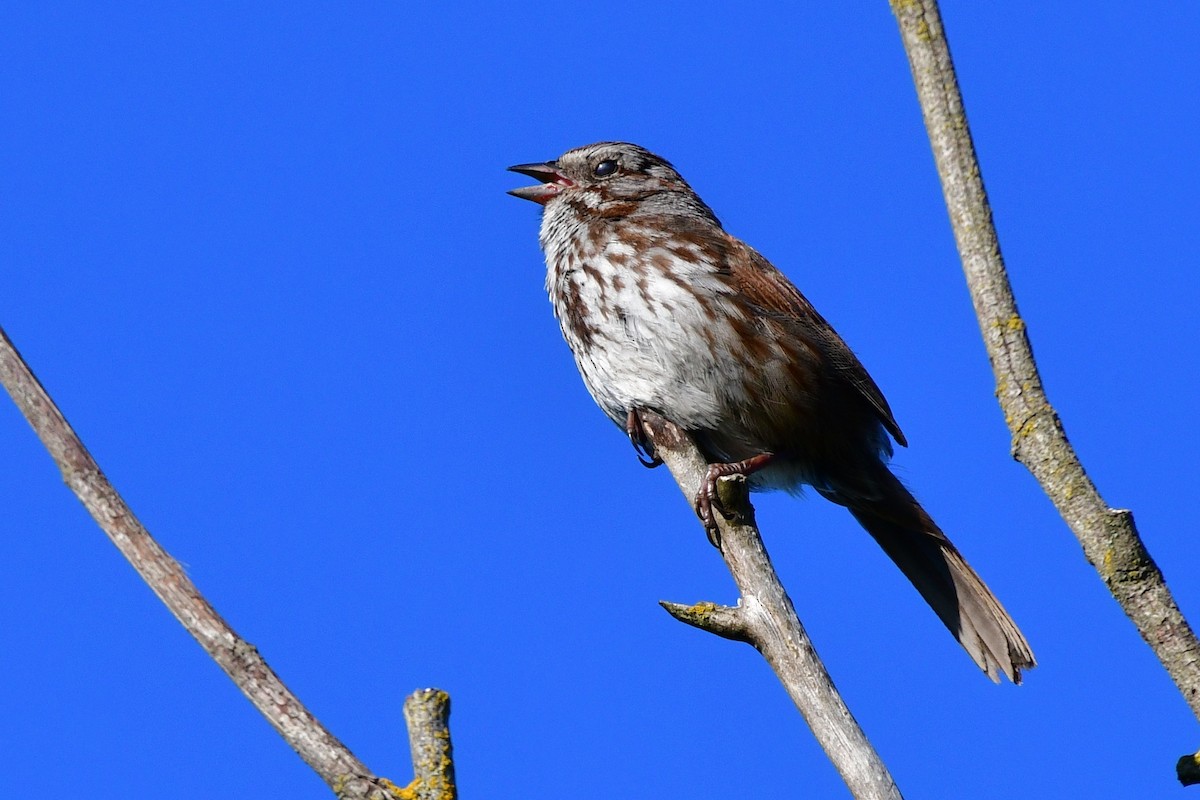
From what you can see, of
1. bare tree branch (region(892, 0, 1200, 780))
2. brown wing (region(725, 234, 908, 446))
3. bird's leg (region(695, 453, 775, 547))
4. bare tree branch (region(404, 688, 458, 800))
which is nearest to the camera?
bare tree branch (region(892, 0, 1200, 780))

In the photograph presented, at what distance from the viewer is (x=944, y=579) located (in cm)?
551

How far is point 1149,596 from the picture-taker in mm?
2479

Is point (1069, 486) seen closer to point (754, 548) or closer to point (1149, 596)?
point (1149, 596)

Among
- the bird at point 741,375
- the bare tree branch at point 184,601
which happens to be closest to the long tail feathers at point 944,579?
the bird at point 741,375

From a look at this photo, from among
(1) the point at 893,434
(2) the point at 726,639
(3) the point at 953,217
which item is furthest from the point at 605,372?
(3) the point at 953,217

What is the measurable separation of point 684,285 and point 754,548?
185 centimetres

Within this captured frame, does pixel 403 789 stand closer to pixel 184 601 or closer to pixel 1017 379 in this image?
pixel 184 601

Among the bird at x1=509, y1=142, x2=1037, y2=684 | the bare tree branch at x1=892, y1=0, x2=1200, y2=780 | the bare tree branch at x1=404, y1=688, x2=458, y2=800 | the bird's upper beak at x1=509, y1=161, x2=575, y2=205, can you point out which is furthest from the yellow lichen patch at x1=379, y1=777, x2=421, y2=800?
the bird's upper beak at x1=509, y1=161, x2=575, y2=205

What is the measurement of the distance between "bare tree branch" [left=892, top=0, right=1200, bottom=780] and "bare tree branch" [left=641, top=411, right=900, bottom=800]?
0.72 metres

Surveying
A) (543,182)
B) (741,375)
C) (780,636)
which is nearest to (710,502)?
(780,636)

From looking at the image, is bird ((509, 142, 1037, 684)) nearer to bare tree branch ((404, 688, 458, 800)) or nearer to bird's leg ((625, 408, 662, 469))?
bird's leg ((625, 408, 662, 469))

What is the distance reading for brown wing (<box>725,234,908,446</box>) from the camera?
222 inches

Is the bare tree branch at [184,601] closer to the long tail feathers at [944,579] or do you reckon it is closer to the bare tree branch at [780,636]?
the bare tree branch at [780,636]

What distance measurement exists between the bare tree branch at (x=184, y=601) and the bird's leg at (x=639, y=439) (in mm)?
2946
